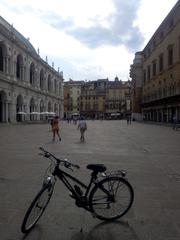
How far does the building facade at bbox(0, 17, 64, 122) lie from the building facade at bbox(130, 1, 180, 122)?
23665 mm

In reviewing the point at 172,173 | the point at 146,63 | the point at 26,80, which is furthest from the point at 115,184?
the point at 146,63

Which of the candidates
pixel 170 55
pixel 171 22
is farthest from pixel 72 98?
pixel 171 22

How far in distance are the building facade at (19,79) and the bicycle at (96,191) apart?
175 ft

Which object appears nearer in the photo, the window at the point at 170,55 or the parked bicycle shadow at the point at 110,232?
the parked bicycle shadow at the point at 110,232

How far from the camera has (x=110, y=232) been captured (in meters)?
5.56

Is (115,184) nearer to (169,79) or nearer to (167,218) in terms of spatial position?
(167,218)

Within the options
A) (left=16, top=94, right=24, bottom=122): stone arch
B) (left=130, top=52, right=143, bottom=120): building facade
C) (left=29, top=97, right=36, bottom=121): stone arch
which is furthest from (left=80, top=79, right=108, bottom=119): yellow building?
(left=16, top=94, right=24, bottom=122): stone arch

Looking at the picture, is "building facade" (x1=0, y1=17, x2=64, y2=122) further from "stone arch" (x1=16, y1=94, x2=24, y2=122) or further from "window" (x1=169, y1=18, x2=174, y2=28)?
"window" (x1=169, y1=18, x2=174, y2=28)

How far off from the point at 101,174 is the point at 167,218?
132cm

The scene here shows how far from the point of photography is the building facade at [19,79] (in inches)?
2378

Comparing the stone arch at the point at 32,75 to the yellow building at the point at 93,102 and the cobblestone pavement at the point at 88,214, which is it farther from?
the yellow building at the point at 93,102

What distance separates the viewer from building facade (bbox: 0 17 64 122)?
2378 inches

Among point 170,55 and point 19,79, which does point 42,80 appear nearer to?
point 19,79

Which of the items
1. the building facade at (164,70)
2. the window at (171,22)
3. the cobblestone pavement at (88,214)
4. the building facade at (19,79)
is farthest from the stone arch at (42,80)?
the cobblestone pavement at (88,214)
